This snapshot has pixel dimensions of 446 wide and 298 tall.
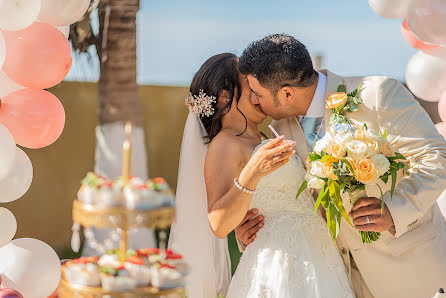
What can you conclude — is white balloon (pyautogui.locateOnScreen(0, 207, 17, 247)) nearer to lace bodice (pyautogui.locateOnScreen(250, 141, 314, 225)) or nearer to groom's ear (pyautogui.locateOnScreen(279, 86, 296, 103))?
lace bodice (pyautogui.locateOnScreen(250, 141, 314, 225))

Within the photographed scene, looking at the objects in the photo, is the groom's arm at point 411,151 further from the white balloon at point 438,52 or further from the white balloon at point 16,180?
the white balloon at point 16,180

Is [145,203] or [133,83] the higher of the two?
[145,203]

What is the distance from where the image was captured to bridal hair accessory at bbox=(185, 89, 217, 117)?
11.7 feet

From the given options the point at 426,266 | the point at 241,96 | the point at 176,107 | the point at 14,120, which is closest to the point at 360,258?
the point at 426,266

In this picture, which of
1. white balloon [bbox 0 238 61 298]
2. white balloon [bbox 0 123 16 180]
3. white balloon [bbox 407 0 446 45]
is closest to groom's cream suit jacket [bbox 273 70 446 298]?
white balloon [bbox 407 0 446 45]

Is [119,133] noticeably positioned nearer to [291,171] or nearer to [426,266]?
[291,171]

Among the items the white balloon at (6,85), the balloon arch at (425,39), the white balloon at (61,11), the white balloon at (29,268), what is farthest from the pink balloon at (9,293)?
the balloon arch at (425,39)

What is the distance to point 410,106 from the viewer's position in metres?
3.05

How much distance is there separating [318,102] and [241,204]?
0.71 meters

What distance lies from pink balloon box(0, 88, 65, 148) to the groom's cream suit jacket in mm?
1357

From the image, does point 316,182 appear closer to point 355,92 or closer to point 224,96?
point 355,92

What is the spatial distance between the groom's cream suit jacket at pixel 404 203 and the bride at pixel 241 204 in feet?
0.59

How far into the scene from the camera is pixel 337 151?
2711 mm

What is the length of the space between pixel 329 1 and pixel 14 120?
1735 centimetres
